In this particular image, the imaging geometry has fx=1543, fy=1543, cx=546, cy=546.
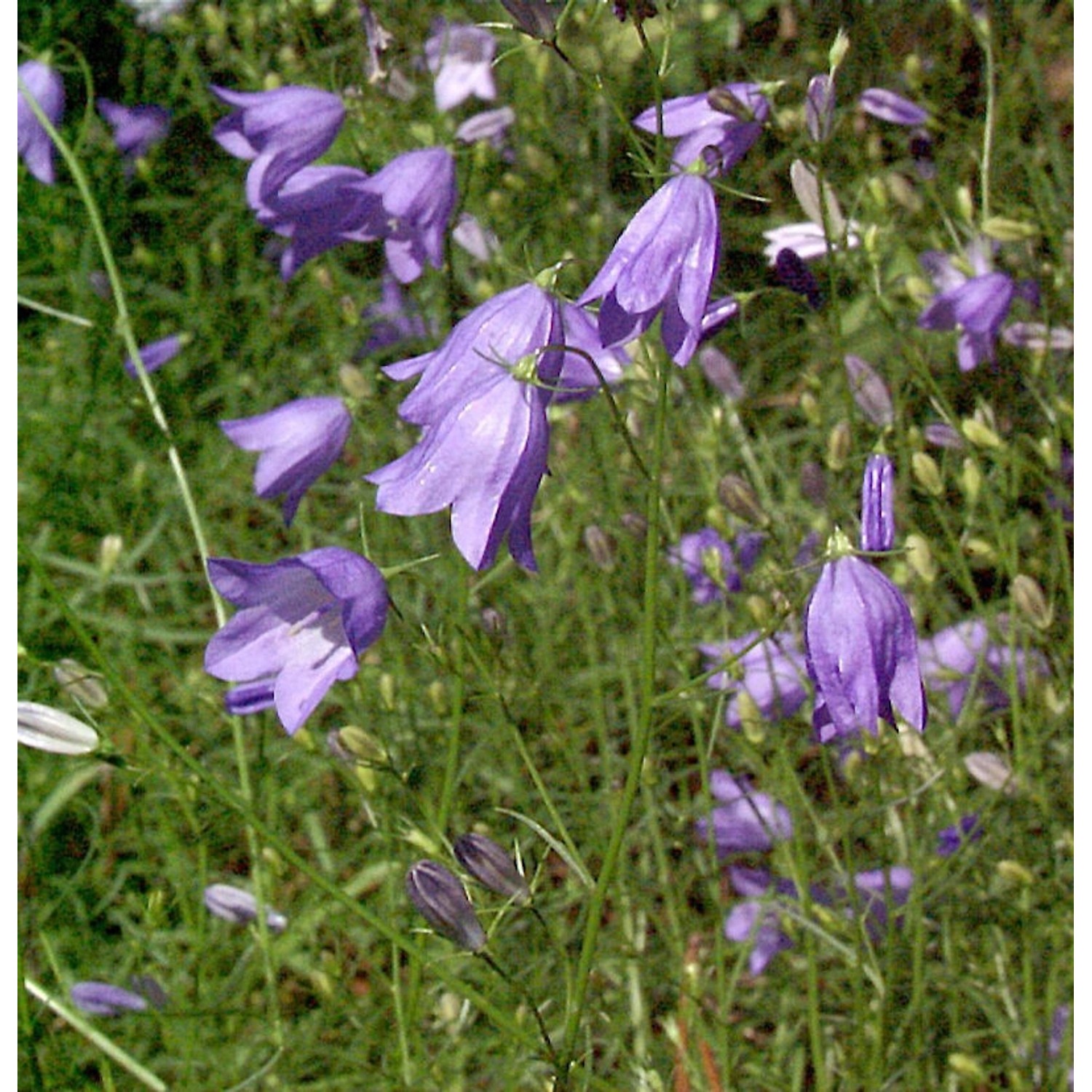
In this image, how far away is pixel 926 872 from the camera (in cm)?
154

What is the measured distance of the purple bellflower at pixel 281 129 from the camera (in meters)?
1.60

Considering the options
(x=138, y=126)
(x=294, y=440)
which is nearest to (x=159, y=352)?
(x=138, y=126)

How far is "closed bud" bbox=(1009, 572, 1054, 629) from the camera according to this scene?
1401mm

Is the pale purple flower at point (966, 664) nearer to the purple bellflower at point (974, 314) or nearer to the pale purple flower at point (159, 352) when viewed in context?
the purple bellflower at point (974, 314)

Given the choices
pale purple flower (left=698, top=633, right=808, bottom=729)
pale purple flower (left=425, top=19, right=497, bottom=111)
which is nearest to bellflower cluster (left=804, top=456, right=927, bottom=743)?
pale purple flower (left=698, top=633, right=808, bottom=729)

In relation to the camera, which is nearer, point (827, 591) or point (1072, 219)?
point (827, 591)

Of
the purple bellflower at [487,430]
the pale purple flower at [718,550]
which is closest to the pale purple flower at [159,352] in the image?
the pale purple flower at [718,550]

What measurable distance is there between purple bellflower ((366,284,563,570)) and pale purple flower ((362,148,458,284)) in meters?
0.49

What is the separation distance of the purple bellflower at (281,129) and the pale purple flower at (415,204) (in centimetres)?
10

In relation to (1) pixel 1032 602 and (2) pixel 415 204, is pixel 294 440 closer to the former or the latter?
(2) pixel 415 204

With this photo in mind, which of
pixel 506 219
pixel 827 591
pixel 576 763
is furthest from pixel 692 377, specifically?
pixel 827 591

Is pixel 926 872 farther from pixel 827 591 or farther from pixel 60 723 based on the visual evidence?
pixel 60 723

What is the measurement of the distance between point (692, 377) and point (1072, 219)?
0.53 meters

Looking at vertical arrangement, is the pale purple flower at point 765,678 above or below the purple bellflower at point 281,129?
below
